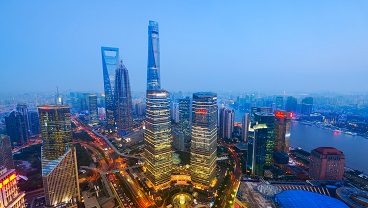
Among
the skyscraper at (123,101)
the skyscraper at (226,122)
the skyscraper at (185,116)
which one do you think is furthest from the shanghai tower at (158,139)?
the skyscraper at (123,101)

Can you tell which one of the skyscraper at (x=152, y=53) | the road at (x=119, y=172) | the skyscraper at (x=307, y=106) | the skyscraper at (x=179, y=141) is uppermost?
the skyscraper at (x=152, y=53)

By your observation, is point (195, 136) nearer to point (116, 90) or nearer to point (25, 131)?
point (116, 90)

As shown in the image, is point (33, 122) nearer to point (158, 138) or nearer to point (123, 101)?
point (123, 101)

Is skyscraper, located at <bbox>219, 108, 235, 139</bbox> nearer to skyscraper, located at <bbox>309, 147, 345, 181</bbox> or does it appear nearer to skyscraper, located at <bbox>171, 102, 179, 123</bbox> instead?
skyscraper, located at <bbox>171, 102, 179, 123</bbox>

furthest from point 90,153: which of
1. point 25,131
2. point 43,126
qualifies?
point 25,131

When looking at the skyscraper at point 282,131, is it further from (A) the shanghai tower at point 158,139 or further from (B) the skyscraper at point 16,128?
(B) the skyscraper at point 16,128
